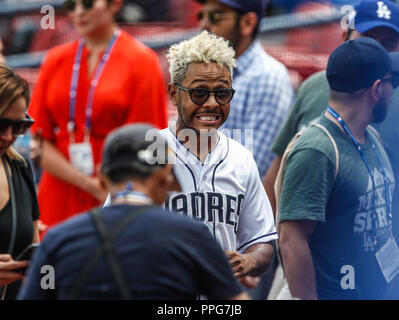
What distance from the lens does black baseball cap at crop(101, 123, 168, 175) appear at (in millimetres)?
2590

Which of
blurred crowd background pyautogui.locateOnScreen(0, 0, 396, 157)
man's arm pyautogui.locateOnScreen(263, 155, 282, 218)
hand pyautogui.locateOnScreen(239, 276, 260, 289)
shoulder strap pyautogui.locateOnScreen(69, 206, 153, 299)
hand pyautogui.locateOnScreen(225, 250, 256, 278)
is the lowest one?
shoulder strap pyautogui.locateOnScreen(69, 206, 153, 299)

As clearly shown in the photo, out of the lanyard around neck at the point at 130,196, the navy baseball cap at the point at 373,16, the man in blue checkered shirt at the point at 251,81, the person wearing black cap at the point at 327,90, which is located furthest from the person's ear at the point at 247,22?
the lanyard around neck at the point at 130,196

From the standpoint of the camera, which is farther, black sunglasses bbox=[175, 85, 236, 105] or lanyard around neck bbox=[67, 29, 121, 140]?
lanyard around neck bbox=[67, 29, 121, 140]

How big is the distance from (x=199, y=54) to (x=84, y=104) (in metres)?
1.86

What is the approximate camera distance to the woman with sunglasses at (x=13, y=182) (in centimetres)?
372

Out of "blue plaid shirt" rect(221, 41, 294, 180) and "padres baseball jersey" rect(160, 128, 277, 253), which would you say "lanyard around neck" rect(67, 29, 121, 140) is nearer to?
"blue plaid shirt" rect(221, 41, 294, 180)

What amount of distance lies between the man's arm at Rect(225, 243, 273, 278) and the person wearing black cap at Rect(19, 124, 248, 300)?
678mm

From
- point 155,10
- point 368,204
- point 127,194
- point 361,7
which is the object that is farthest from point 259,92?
point 155,10

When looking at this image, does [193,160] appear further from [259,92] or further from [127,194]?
[259,92]

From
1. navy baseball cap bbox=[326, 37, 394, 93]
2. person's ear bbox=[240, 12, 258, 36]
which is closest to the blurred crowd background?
person's ear bbox=[240, 12, 258, 36]

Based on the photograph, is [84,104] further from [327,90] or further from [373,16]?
[373,16]

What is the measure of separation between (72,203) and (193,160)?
73.3 inches

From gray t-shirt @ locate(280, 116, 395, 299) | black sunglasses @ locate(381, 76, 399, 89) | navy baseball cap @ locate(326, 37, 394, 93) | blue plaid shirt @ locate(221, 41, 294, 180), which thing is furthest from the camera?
blue plaid shirt @ locate(221, 41, 294, 180)

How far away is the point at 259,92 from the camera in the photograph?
4.78 meters
